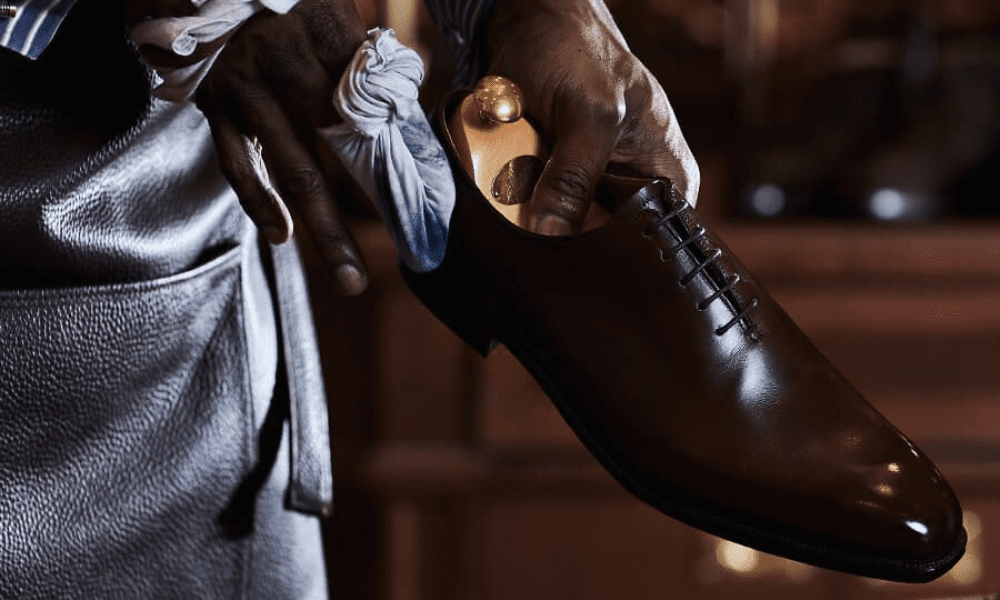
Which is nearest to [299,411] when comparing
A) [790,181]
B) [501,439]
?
[501,439]

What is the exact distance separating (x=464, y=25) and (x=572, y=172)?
4.6 inches

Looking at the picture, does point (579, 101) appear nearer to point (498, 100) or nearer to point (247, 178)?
point (498, 100)

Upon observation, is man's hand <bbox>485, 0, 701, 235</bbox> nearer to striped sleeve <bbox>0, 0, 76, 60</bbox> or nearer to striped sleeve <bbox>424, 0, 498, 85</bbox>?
striped sleeve <bbox>424, 0, 498, 85</bbox>

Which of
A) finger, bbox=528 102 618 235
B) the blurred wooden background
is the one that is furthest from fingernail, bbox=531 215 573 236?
the blurred wooden background

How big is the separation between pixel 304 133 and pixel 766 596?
1.32m

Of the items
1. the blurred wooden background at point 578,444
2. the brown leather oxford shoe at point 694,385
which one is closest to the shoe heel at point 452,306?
the brown leather oxford shoe at point 694,385

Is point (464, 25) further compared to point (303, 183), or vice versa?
point (464, 25)

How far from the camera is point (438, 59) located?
68.4 inches

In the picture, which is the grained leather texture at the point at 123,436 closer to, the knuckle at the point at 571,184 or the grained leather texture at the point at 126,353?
the grained leather texture at the point at 126,353

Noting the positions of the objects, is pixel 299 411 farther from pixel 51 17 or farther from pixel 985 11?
pixel 985 11

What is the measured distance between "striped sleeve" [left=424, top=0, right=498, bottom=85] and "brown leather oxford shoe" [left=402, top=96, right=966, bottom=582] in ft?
0.26

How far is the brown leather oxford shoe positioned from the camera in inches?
17.4

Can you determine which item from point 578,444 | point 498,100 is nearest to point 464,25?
point 498,100

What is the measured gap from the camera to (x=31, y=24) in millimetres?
416
